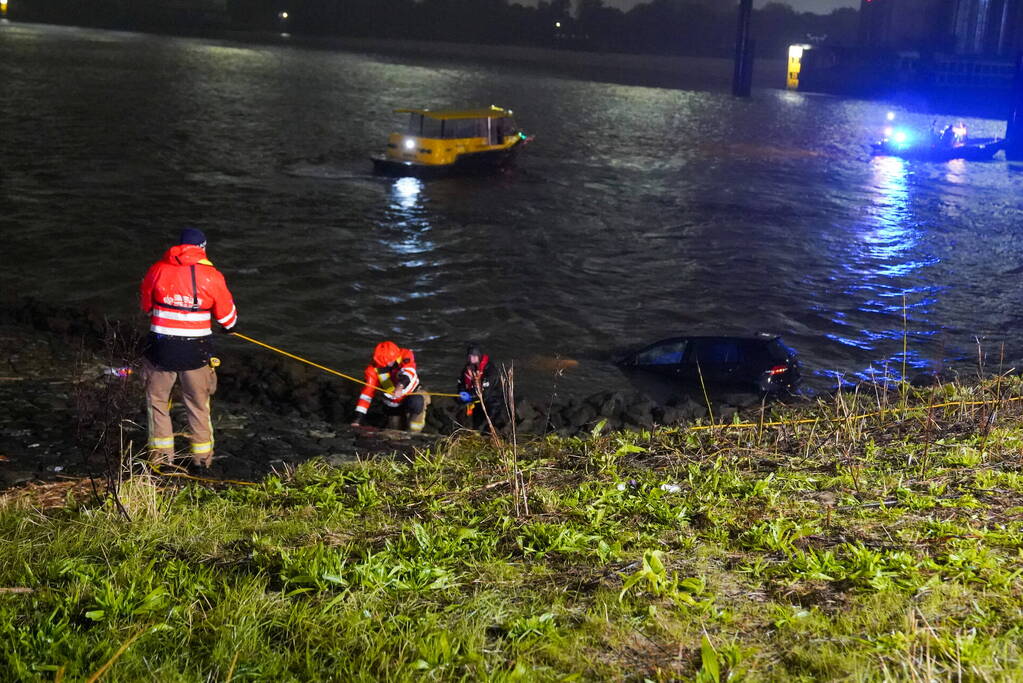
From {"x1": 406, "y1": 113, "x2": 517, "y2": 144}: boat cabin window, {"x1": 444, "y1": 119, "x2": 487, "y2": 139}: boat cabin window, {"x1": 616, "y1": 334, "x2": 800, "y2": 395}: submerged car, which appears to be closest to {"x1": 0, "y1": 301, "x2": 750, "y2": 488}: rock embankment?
{"x1": 616, "y1": 334, "x2": 800, "y2": 395}: submerged car

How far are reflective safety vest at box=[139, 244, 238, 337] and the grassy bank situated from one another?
58.4 inches

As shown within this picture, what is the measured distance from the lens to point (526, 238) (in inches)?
1205

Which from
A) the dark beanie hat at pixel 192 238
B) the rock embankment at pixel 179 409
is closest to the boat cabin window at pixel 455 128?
the rock embankment at pixel 179 409

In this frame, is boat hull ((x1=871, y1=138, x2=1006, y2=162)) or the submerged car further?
boat hull ((x1=871, y1=138, x2=1006, y2=162))

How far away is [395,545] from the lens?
5.29 meters

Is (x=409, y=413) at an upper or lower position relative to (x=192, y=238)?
lower

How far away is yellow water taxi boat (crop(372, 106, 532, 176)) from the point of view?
39.7 m

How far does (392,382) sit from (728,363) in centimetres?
643

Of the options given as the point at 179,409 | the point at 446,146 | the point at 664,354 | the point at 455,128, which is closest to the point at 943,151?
the point at 455,128

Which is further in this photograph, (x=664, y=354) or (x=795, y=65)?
(x=795, y=65)

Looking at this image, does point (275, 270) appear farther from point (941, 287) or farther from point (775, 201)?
point (775, 201)

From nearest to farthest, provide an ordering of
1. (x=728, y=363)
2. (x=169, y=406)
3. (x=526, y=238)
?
(x=169, y=406) → (x=728, y=363) → (x=526, y=238)

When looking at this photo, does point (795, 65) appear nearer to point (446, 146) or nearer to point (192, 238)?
point (446, 146)

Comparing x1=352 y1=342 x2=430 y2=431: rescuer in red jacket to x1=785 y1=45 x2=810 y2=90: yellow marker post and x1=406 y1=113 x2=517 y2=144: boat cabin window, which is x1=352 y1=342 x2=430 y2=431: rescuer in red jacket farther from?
x1=785 y1=45 x2=810 y2=90: yellow marker post
